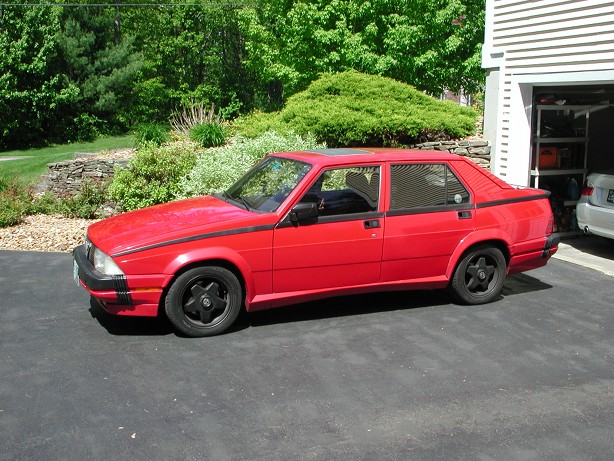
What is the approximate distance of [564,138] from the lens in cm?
1133

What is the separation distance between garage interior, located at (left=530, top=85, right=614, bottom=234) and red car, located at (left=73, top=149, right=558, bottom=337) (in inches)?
152

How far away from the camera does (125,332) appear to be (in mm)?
6387

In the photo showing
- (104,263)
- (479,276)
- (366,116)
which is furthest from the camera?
(366,116)

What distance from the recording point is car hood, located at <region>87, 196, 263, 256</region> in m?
6.06

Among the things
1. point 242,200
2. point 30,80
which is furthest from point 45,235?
point 30,80

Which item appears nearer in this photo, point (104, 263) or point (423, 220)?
point (104, 263)

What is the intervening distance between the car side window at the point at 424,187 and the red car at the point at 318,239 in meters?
0.01

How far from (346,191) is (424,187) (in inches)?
32.9

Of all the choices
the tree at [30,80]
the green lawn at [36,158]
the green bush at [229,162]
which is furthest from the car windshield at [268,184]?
the tree at [30,80]

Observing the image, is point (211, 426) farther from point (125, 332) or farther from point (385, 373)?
point (125, 332)

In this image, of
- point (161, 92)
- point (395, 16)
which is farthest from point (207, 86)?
point (395, 16)

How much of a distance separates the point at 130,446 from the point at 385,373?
2078mm

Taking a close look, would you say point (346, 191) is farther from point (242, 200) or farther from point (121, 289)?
point (121, 289)

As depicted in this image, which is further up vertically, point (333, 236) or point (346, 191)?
point (346, 191)
